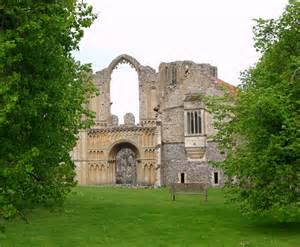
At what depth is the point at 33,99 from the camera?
45.6ft

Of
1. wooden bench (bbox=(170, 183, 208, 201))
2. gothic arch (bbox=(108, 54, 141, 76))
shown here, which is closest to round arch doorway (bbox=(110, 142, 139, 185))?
gothic arch (bbox=(108, 54, 141, 76))

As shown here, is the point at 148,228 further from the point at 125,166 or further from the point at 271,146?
the point at 125,166

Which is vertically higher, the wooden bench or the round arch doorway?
the round arch doorway

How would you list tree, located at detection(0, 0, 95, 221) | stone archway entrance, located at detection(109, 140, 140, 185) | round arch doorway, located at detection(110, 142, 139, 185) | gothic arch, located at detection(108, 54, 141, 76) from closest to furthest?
tree, located at detection(0, 0, 95, 221) < gothic arch, located at detection(108, 54, 141, 76) < stone archway entrance, located at detection(109, 140, 140, 185) < round arch doorway, located at detection(110, 142, 139, 185)

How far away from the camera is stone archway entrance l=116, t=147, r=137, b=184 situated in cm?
7269

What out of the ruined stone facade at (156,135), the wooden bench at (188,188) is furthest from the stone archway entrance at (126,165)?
the wooden bench at (188,188)

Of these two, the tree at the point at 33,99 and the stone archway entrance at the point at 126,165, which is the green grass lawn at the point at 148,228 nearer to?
the tree at the point at 33,99

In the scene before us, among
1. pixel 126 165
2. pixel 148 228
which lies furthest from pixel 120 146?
pixel 148 228

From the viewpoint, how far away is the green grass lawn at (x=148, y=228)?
18.3 meters

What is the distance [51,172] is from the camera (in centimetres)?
1588

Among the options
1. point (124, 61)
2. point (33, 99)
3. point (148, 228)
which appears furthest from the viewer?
point (124, 61)

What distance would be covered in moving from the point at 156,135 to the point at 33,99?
140ft

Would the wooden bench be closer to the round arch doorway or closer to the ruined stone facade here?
the ruined stone facade

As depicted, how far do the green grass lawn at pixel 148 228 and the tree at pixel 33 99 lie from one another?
2.42m
